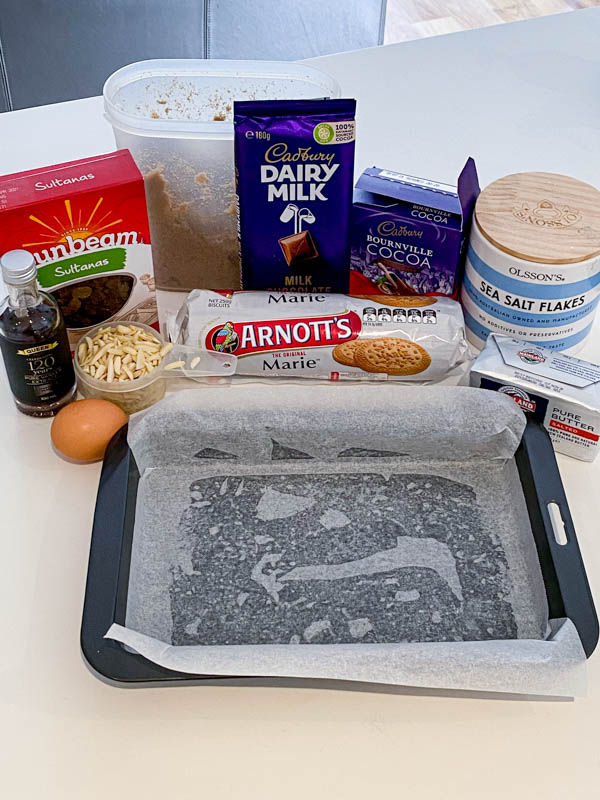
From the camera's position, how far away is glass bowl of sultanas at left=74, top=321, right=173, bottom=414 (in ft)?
2.90

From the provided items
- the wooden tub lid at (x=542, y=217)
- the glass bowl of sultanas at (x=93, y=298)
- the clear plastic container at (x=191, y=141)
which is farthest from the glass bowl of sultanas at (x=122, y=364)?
the wooden tub lid at (x=542, y=217)

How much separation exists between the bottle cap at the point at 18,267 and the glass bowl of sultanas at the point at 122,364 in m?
0.13

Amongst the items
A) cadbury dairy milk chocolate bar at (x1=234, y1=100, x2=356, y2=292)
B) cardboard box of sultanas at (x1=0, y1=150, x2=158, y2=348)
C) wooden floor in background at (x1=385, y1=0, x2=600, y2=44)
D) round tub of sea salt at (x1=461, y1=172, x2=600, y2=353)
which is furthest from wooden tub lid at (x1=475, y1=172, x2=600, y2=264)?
wooden floor in background at (x1=385, y1=0, x2=600, y2=44)

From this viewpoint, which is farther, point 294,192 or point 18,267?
point 294,192

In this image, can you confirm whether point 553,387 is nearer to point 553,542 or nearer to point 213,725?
point 553,542

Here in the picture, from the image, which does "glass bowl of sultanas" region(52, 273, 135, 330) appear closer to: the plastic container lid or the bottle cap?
the bottle cap

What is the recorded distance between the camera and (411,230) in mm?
934

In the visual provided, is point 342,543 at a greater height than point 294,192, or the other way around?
point 294,192

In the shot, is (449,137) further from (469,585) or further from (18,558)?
(18,558)

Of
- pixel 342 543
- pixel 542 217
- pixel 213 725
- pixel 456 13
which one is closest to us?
pixel 213 725

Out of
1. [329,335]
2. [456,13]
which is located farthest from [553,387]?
[456,13]

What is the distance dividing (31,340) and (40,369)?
44mm

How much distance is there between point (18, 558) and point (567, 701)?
0.50 metres

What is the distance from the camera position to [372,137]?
1245 mm
